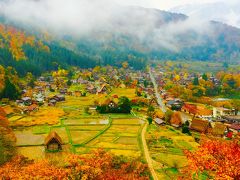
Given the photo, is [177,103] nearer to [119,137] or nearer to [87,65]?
[119,137]

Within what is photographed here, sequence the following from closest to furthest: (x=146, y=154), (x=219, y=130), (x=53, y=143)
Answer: (x=146, y=154) < (x=53, y=143) < (x=219, y=130)

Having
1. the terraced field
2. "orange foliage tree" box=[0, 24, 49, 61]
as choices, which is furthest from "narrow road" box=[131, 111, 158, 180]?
"orange foliage tree" box=[0, 24, 49, 61]

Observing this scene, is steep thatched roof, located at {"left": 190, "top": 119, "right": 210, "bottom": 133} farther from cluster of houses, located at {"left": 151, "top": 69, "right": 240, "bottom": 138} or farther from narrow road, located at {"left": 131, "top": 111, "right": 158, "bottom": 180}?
narrow road, located at {"left": 131, "top": 111, "right": 158, "bottom": 180}

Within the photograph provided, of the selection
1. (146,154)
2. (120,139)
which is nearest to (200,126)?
(120,139)

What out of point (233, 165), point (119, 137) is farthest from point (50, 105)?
point (233, 165)

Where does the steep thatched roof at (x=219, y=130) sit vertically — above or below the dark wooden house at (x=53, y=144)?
below

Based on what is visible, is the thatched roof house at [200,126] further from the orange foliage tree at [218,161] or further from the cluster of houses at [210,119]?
the orange foliage tree at [218,161]

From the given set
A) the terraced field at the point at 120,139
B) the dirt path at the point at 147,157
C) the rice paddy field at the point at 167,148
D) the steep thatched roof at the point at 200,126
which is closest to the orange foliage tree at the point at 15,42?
the terraced field at the point at 120,139

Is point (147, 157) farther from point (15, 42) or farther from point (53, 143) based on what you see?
point (15, 42)
